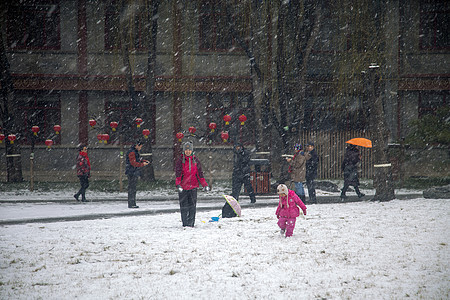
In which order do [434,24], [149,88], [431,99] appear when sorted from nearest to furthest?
1. [149,88]
2. [434,24]
3. [431,99]

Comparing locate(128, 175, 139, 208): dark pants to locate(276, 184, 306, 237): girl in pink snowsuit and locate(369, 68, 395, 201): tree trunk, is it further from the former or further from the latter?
locate(369, 68, 395, 201): tree trunk

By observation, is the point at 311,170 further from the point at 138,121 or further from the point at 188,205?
the point at 138,121

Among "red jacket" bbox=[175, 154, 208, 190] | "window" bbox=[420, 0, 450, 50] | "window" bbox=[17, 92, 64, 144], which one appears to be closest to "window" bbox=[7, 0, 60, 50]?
"window" bbox=[17, 92, 64, 144]

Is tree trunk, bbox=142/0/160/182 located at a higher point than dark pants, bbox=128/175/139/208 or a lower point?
higher

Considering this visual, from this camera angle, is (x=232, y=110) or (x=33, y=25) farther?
(x=232, y=110)

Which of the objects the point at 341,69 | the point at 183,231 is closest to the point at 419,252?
the point at 183,231

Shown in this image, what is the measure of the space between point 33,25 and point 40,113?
4.16 metres

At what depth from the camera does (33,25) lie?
24812mm

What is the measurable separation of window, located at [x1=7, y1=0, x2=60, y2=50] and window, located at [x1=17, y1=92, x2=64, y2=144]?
238cm

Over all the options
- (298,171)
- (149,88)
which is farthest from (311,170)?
(149,88)

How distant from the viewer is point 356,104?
24.5m

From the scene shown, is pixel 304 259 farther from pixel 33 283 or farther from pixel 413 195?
pixel 413 195

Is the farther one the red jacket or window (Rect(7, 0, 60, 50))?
window (Rect(7, 0, 60, 50))

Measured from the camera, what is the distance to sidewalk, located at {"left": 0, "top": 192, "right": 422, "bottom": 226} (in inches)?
485
